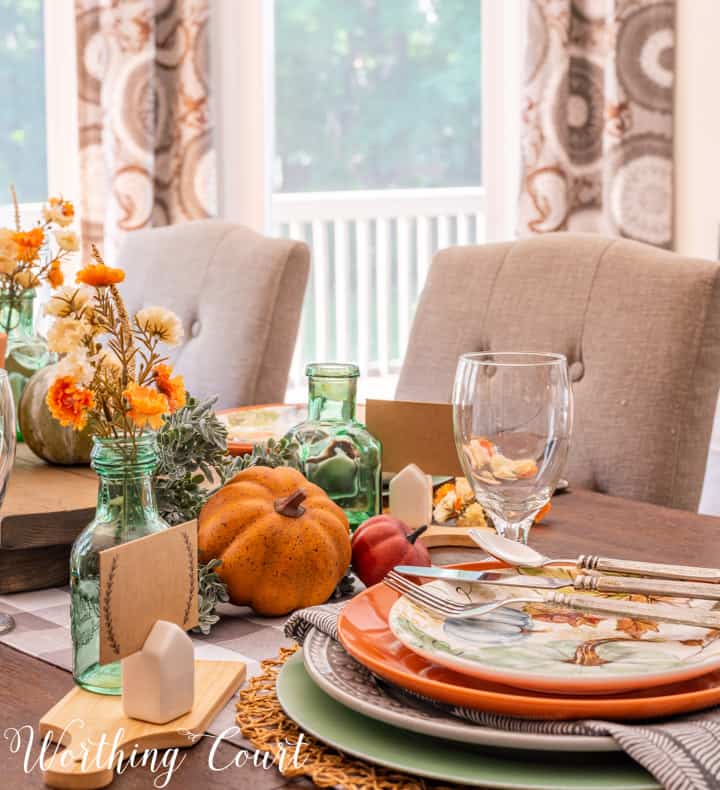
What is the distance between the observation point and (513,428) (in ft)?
2.60

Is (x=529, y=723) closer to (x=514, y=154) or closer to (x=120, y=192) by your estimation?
(x=120, y=192)

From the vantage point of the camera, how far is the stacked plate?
1.78 ft

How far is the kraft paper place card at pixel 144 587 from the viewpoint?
1.98 ft

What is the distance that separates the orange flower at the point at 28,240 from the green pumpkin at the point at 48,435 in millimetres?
124

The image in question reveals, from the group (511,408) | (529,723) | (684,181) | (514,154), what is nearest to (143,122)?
(514,154)

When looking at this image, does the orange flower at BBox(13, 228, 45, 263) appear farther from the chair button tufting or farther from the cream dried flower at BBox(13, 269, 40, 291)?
the chair button tufting

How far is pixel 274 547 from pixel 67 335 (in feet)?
0.73

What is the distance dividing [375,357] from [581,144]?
5.34ft

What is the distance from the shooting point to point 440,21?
14.6 feet

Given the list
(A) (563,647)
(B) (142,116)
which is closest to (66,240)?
(A) (563,647)

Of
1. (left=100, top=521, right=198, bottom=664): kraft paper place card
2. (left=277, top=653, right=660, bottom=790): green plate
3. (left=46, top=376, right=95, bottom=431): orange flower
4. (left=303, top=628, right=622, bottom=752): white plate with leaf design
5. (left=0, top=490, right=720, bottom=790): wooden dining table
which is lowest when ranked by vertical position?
(left=0, top=490, right=720, bottom=790): wooden dining table

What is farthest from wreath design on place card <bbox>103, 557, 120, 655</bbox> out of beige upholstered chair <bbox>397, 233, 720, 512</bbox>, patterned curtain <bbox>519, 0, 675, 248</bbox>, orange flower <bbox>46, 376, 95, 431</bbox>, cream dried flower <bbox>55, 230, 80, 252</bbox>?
patterned curtain <bbox>519, 0, 675, 248</bbox>

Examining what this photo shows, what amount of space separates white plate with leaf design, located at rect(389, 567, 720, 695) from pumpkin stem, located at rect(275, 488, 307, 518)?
6.2 inches

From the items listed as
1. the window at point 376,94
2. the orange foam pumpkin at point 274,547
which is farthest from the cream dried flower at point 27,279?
the window at point 376,94
